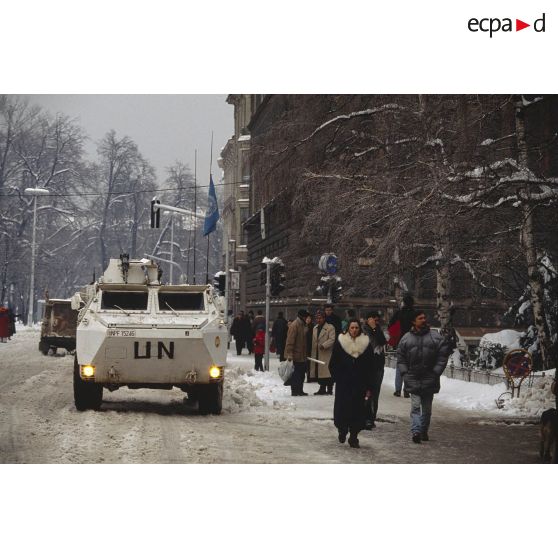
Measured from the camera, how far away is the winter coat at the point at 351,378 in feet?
44.7

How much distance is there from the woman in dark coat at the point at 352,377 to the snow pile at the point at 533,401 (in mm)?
3764

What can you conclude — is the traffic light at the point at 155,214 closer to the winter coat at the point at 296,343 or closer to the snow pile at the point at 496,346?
the winter coat at the point at 296,343

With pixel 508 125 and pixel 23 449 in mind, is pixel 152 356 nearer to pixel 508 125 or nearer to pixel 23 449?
pixel 23 449

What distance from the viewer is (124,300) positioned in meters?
17.4

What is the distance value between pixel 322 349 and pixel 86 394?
5.07 meters

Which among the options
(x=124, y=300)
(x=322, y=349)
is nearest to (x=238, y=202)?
(x=322, y=349)

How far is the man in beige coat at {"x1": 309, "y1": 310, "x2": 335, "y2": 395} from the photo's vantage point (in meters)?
20.2

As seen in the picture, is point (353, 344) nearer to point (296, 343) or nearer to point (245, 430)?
point (245, 430)

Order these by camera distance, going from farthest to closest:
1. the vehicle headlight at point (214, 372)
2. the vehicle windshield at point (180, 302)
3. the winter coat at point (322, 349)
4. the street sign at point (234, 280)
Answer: the street sign at point (234, 280)
the winter coat at point (322, 349)
the vehicle windshield at point (180, 302)
the vehicle headlight at point (214, 372)

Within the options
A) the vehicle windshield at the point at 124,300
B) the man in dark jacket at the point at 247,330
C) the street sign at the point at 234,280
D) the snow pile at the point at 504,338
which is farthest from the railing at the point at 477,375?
the street sign at the point at 234,280

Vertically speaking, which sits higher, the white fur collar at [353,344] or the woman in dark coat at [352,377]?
the white fur collar at [353,344]
